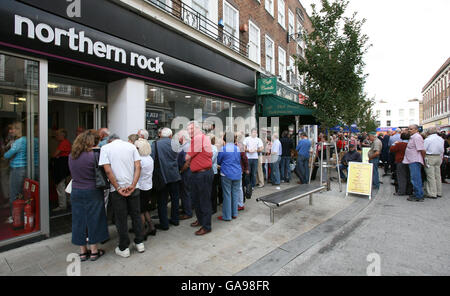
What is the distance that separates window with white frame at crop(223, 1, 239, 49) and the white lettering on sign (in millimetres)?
4606

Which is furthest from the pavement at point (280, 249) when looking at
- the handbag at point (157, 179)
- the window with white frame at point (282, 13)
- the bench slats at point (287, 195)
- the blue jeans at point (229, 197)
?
the window with white frame at point (282, 13)

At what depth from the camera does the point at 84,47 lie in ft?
14.7

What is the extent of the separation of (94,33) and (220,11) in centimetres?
569

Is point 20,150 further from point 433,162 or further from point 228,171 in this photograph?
point 433,162

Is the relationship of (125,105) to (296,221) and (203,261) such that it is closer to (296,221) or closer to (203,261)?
(203,261)

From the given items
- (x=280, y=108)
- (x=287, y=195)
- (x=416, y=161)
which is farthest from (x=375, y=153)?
(x=287, y=195)

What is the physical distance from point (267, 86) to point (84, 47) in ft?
25.3

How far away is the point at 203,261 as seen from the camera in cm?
333

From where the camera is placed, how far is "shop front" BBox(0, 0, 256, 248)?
3.91m

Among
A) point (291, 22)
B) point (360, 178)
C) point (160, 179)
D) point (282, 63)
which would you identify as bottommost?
point (360, 178)

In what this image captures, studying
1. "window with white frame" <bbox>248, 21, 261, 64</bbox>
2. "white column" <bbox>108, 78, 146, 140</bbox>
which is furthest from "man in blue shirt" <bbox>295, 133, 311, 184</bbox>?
"white column" <bbox>108, 78, 146, 140</bbox>

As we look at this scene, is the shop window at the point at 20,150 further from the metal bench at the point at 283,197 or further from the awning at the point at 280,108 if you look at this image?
the awning at the point at 280,108
